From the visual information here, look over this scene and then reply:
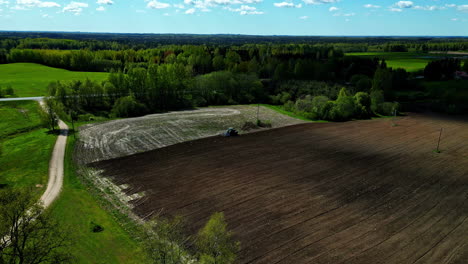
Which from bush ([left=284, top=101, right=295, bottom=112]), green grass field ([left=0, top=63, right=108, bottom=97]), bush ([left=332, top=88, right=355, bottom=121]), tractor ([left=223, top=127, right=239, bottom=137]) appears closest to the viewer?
tractor ([left=223, top=127, right=239, bottom=137])

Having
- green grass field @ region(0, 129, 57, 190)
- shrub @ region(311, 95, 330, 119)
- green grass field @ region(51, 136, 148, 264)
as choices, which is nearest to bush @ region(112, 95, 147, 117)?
green grass field @ region(0, 129, 57, 190)

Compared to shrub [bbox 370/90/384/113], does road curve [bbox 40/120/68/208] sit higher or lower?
lower

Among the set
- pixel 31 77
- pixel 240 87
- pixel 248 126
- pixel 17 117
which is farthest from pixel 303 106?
pixel 31 77

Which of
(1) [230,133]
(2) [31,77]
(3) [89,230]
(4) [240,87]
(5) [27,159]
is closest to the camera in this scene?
(3) [89,230]

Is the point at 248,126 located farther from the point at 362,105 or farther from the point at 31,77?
the point at 31,77

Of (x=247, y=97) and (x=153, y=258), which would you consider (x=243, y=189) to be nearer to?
(x=153, y=258)

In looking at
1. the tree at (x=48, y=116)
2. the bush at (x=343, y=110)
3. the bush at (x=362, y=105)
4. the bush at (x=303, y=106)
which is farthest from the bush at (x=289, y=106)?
the tree at (x=48, y=116)

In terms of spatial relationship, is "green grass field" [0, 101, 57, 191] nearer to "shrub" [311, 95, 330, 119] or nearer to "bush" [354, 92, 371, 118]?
"shrub" [311, 95, 330, 119]
